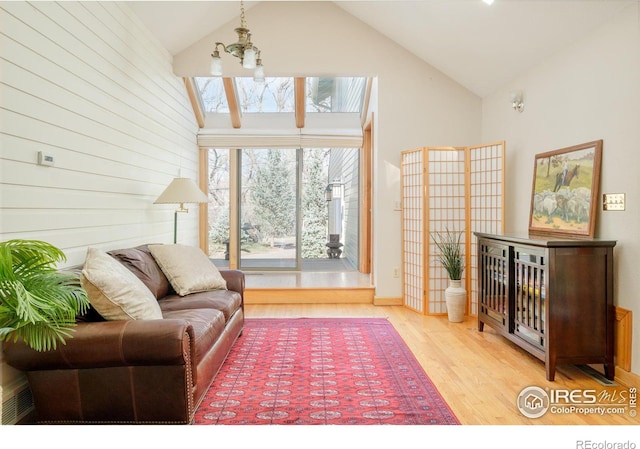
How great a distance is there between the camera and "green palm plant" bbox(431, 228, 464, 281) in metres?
4.21

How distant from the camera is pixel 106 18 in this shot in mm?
3180

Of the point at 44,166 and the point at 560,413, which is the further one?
the point at 44,166

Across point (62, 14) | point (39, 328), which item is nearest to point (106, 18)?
point (62, 14)

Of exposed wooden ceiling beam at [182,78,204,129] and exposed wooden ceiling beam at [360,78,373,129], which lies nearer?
exposed wooden ceiling beam at [182,78,204,129]

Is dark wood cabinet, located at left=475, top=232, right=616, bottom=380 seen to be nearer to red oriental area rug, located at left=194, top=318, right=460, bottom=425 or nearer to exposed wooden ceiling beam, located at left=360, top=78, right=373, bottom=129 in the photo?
red oriental area rug, located at left=194, top=318, right=460, bottom=425

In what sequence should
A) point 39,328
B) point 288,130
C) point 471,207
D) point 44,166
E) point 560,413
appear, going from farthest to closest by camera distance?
point 288,130 → point 471,207 → point 44,166 → point 560,413 → point 39,328

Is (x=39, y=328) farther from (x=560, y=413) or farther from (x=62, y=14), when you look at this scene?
(x=560, y=413)

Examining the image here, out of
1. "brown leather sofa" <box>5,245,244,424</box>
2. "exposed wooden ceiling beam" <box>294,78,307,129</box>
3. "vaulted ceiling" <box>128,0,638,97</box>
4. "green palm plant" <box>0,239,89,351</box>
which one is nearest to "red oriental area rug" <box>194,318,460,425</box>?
"brown leather sofa" <box>5,245,244,424</box>

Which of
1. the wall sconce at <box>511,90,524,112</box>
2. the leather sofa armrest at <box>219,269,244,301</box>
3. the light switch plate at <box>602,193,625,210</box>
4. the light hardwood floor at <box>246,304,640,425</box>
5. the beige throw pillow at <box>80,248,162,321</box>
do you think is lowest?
the light hardwood floor at <box>246,304,640,425</box>

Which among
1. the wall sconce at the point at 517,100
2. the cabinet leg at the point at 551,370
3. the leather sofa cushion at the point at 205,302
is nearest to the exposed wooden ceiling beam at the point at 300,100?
the wall sconce at the point at 517,100

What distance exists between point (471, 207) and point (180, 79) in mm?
3855

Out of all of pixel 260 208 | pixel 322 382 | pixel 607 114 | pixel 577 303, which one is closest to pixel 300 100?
pixel 260 208

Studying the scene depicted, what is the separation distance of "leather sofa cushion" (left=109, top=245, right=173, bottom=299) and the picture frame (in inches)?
124
